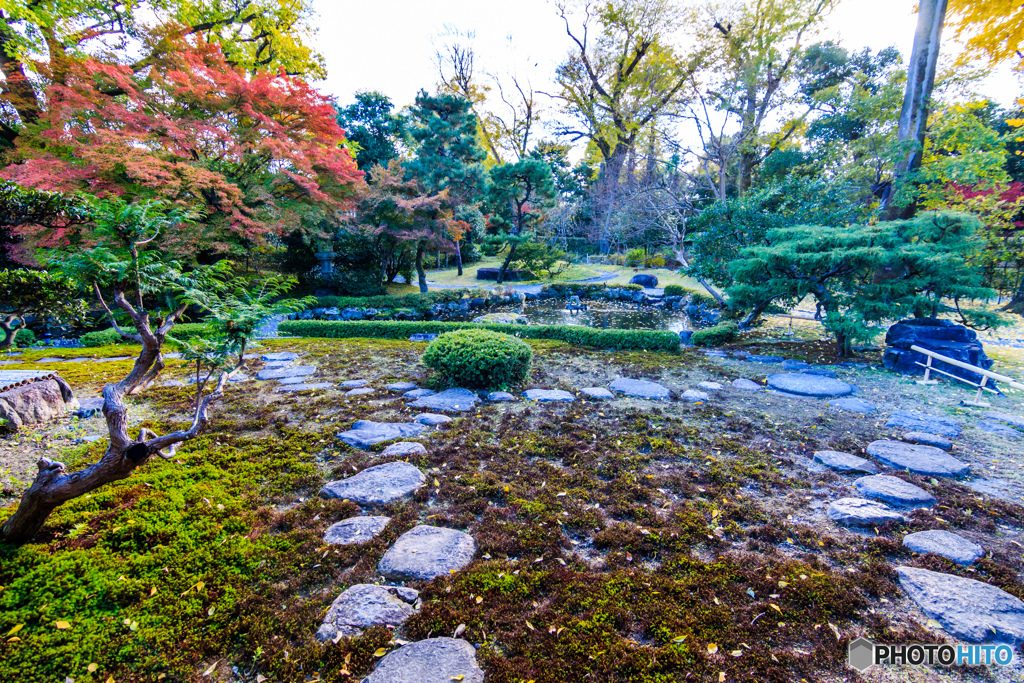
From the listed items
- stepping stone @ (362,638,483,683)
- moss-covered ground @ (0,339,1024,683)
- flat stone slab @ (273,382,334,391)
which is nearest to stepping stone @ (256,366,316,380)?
flat stone slab @ (273,382,334,391)

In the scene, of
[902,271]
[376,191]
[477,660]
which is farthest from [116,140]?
[902,271]

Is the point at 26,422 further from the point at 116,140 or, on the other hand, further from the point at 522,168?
the point at 522,168

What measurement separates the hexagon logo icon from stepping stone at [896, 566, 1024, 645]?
1.34ft

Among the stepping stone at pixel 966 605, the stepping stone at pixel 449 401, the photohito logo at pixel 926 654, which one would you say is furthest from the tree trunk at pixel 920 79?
the stepping stone at pixel 449 401

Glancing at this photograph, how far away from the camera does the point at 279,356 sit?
610 centimetres

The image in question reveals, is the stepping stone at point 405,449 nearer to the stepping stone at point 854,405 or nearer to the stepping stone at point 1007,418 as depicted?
the stepping stone at point 854,405

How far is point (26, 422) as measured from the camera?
3.22m

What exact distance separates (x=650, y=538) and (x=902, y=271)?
23.0 feet

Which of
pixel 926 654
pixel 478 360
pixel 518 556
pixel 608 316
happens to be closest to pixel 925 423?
pixel 926 654

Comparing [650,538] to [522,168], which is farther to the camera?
[522,168]

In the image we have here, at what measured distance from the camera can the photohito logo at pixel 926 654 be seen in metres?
1.55

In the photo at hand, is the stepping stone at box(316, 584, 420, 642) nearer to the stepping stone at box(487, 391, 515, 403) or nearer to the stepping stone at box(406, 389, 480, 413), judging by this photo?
the stepping stone at box(406, 389, 480, 413)

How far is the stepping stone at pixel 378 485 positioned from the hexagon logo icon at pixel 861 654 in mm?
2349

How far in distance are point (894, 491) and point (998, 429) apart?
7.14 feet
